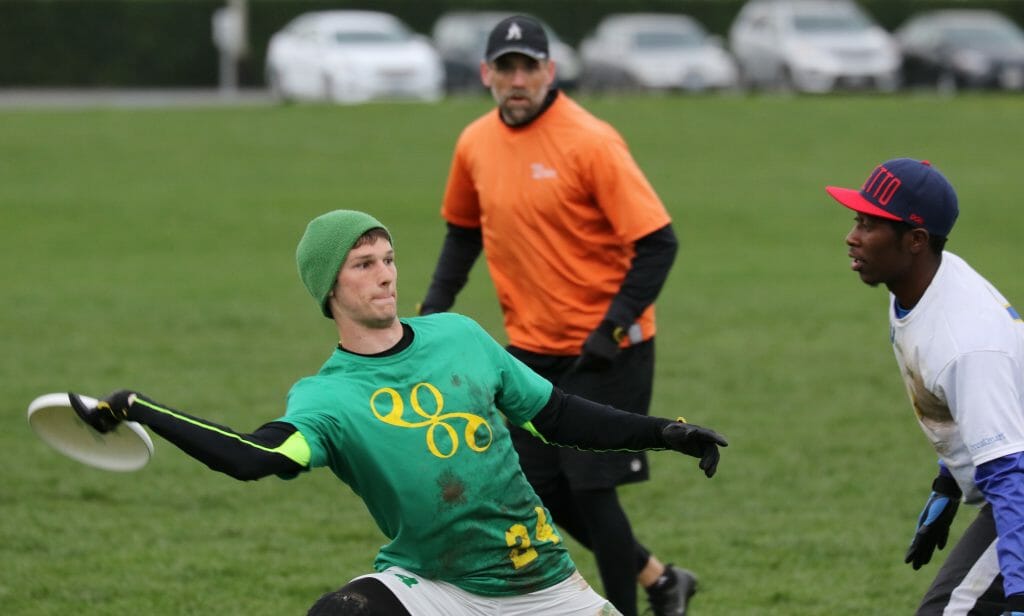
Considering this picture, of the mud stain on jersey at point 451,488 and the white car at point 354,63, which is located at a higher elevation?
the mud stain on jersey at point 451,488

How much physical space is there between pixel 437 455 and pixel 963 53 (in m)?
33.4

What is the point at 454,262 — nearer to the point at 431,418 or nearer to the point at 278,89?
the point at 431,418

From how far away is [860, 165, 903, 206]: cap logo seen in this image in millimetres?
4895

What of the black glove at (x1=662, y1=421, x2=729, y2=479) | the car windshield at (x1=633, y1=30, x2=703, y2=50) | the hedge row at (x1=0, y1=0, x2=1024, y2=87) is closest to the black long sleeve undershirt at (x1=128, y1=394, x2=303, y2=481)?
the black glove at (x1=662, y1=421, x2=729, y2=479)

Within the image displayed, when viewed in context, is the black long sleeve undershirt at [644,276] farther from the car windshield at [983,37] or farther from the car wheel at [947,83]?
the car windshield at [983,37]

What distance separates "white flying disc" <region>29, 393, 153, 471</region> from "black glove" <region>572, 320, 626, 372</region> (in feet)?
7.50

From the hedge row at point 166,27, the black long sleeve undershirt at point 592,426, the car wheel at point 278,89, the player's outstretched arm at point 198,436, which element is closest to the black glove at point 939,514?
the black long sleeve undershirt at point 592,426

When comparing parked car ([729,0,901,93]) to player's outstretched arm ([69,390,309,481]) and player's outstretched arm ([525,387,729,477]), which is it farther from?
player's outstretched arm ([69,390,309,481])

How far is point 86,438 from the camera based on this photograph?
184 inches

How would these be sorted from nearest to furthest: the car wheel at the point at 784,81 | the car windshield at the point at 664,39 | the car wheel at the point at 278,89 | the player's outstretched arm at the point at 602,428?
the player's outstretched arm at the point at 602,428 < the car wheel at the point at 278,89 < the car wheel at the point at 784,81 < the car windshield at the point at 664,39

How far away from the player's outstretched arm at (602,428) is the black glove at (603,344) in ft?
4.79

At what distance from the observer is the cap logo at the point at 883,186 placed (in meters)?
4.89

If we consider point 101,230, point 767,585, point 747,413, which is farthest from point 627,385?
point 101,230

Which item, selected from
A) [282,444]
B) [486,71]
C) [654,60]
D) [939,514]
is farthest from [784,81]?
[282,444]
